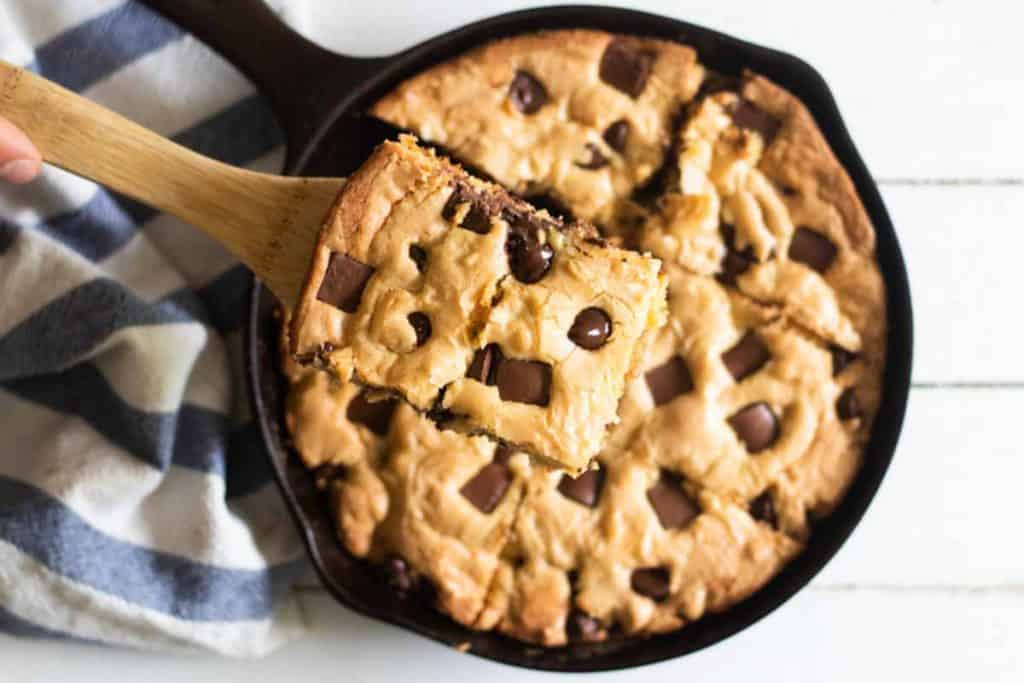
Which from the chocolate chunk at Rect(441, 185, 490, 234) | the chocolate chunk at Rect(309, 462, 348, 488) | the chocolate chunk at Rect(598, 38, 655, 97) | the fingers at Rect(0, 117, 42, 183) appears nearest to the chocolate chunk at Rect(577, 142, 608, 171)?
the chocolate chunk at Rect(598, 38, 655, 97)

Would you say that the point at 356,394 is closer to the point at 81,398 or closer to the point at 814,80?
the point at 81,398

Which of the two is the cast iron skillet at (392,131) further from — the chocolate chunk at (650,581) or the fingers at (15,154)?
the fingers at (15,154)

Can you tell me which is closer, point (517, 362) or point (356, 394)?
point (517, 362)

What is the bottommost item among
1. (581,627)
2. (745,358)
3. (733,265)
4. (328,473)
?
(581,627)

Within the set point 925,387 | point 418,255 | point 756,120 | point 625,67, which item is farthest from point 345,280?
point 925,387

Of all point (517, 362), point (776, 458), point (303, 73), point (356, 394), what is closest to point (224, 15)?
point (303, 73)

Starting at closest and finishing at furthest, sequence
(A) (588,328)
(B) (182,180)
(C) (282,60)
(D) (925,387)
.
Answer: (A) (588,328)
(B) (182,180)
(C) (282,60)
(D) (925,387)

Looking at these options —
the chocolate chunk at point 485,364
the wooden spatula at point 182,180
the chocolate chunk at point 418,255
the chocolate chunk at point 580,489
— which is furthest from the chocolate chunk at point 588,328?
the chocolate chunk at point 580,489

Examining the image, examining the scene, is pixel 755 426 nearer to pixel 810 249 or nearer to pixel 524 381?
pixel 810 249
